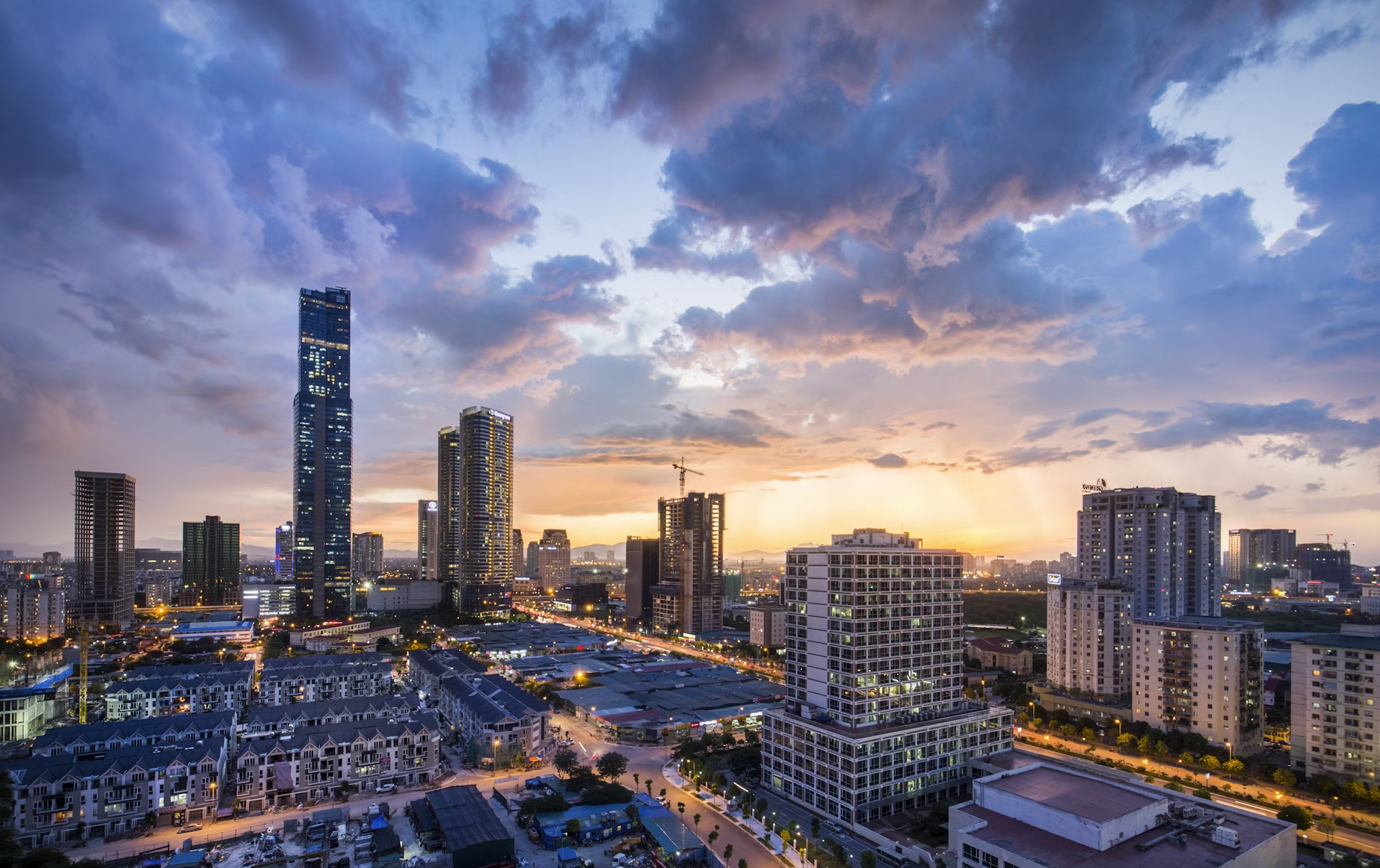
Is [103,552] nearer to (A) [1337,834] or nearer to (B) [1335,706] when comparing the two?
(A) [1337,834]

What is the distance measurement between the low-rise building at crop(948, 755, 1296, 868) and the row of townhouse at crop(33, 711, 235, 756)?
174 feet

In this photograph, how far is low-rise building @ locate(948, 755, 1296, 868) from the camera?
3062 cm

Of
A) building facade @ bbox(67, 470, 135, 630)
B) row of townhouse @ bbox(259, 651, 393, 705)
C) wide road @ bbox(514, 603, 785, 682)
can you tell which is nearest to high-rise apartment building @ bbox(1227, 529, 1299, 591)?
wide road @ bbox(514, 603, 785, 682)

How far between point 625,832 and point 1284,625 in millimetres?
130181

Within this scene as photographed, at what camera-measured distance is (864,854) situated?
116ft

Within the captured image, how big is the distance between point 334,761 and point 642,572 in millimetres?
110225

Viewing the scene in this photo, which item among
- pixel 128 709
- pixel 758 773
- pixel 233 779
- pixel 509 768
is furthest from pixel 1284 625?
pixel 128 709

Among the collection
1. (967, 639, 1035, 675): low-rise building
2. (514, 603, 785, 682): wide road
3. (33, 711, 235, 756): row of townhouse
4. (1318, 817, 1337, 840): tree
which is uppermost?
(33, 711, 235, 756): row of townhouse

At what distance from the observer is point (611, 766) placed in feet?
169

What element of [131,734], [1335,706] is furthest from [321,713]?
[1335,706]

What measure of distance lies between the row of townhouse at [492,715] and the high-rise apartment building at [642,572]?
3170 inches

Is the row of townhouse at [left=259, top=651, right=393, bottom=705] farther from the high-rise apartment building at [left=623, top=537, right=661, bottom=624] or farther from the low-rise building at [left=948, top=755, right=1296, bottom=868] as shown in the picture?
the high-rise apartment building at [left=623, top=537, right=661, bottom=624]

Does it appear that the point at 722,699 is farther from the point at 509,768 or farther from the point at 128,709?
the point at 128,709

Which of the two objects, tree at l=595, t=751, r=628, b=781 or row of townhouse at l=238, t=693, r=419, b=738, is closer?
tree at l=595, t=751, r=628, b=781
